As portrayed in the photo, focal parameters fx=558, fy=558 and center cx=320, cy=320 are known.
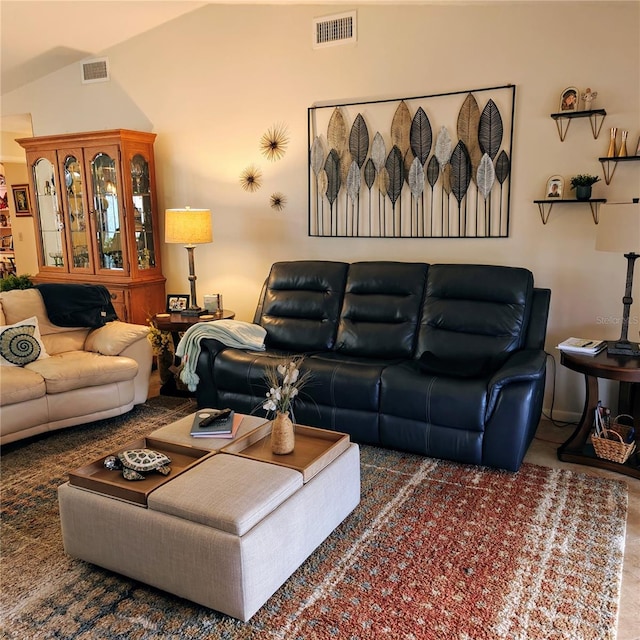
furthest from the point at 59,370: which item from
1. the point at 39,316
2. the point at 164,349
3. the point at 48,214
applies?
the point at 48,214

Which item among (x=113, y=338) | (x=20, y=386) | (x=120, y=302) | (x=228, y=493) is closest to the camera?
(x=228, y=493)

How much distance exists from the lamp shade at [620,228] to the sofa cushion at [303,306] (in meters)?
1.62

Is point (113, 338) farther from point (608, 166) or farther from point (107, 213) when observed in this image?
point (608, 166)

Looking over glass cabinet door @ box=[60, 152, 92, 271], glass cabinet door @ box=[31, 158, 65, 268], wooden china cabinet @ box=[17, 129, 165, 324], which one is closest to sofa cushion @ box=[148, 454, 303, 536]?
wooden china cabinet @ box=[17, 129, 165, 324]

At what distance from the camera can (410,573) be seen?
6.79 ft

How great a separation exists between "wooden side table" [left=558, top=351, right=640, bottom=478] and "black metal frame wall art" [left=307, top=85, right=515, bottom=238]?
1145 mm

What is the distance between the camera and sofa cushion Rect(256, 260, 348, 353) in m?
3.76

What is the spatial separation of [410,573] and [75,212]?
430 cm

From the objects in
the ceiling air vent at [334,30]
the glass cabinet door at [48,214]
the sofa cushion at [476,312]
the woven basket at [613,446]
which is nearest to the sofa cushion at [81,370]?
the glass cabinet door at [48,214]

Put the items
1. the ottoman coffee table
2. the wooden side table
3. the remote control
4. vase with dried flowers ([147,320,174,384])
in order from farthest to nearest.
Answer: vase with dried flowers ([147,320,174,384]) → the wooden side table → the remote control → the ottoman coffee table

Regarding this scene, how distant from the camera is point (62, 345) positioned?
3812 mm

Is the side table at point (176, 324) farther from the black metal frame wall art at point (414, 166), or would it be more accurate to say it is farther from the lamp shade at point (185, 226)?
the black metal frame wall art at point (414, 166)

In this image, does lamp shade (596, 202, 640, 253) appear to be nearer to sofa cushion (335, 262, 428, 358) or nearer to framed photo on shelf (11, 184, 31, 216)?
sofa cushion (335, 262, 428, 358)

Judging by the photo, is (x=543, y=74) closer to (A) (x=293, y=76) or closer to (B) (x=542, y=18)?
(B) (x=542, y=18)
